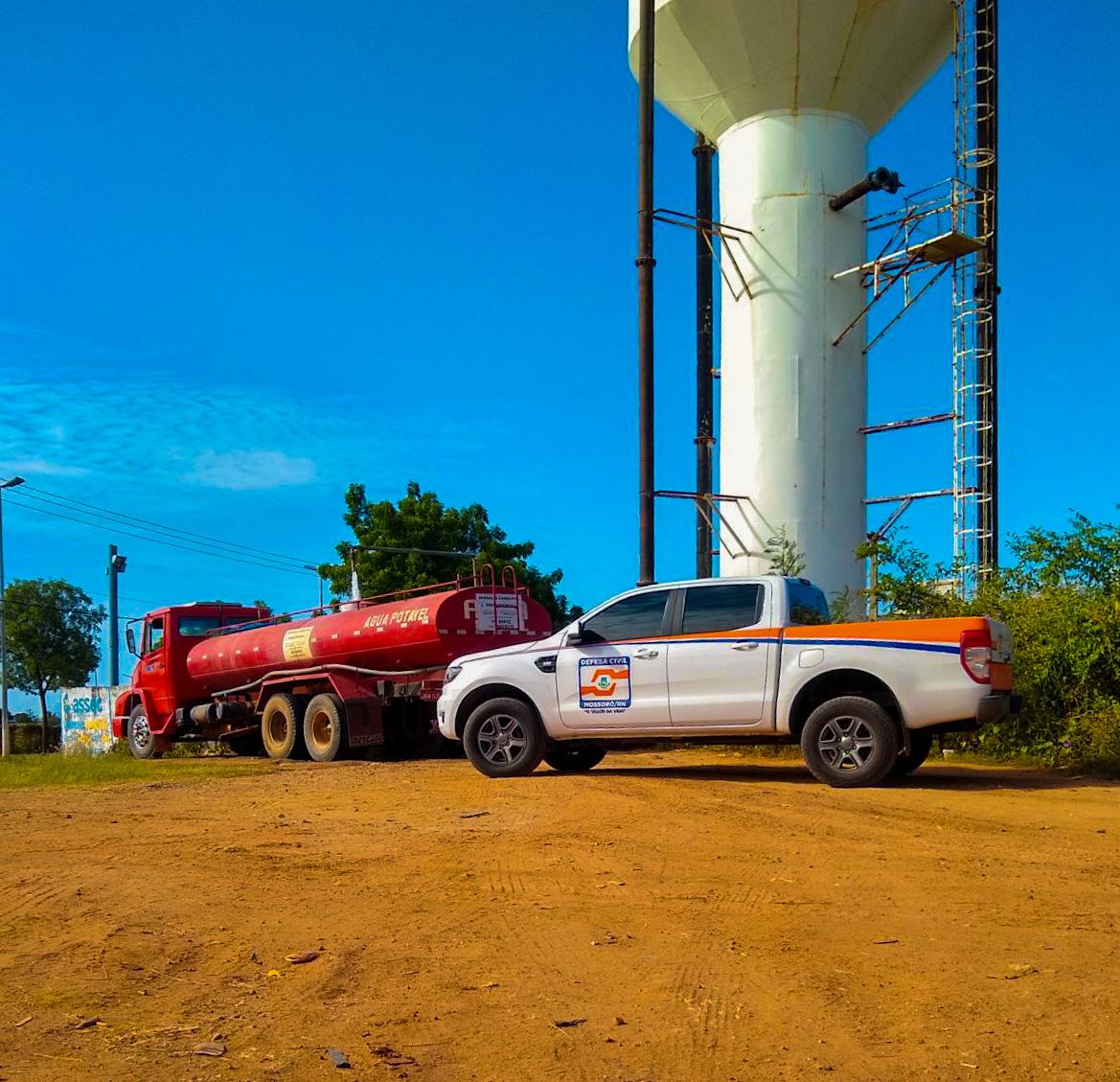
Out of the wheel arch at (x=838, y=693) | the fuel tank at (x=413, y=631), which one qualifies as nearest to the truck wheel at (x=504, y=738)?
the wheel arch at (x=838, y=693)

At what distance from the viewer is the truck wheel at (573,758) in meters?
13.3

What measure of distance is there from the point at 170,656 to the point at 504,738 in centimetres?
1306

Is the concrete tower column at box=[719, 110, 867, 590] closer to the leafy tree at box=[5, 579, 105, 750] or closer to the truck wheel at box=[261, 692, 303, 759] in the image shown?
the truck wheel at box=[261, 692, 303, 759]

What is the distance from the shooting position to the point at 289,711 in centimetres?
1995

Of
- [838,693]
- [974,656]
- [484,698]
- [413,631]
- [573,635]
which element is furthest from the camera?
[413,631]

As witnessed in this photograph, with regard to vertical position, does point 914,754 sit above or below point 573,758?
above

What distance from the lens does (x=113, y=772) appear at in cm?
1691

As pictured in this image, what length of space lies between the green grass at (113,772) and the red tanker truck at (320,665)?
4.11 ft

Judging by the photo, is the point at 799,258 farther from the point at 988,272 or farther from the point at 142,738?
the point at 142,738

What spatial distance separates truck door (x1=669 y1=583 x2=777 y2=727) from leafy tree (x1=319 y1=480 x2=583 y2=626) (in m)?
32.8

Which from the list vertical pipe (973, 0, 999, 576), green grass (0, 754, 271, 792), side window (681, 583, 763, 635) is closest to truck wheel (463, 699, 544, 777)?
side window (681, 583, 763, 635)

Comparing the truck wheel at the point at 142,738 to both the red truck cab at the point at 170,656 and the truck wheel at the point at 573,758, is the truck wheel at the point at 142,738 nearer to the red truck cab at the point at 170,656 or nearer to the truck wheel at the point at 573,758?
the red truck cab at the point at 170,656

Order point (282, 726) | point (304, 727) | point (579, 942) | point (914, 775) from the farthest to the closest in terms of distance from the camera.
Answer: point (282, 726) < point (304, 727) < point (914, 775) < point (579, 942)

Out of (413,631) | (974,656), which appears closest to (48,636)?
(413,631)
